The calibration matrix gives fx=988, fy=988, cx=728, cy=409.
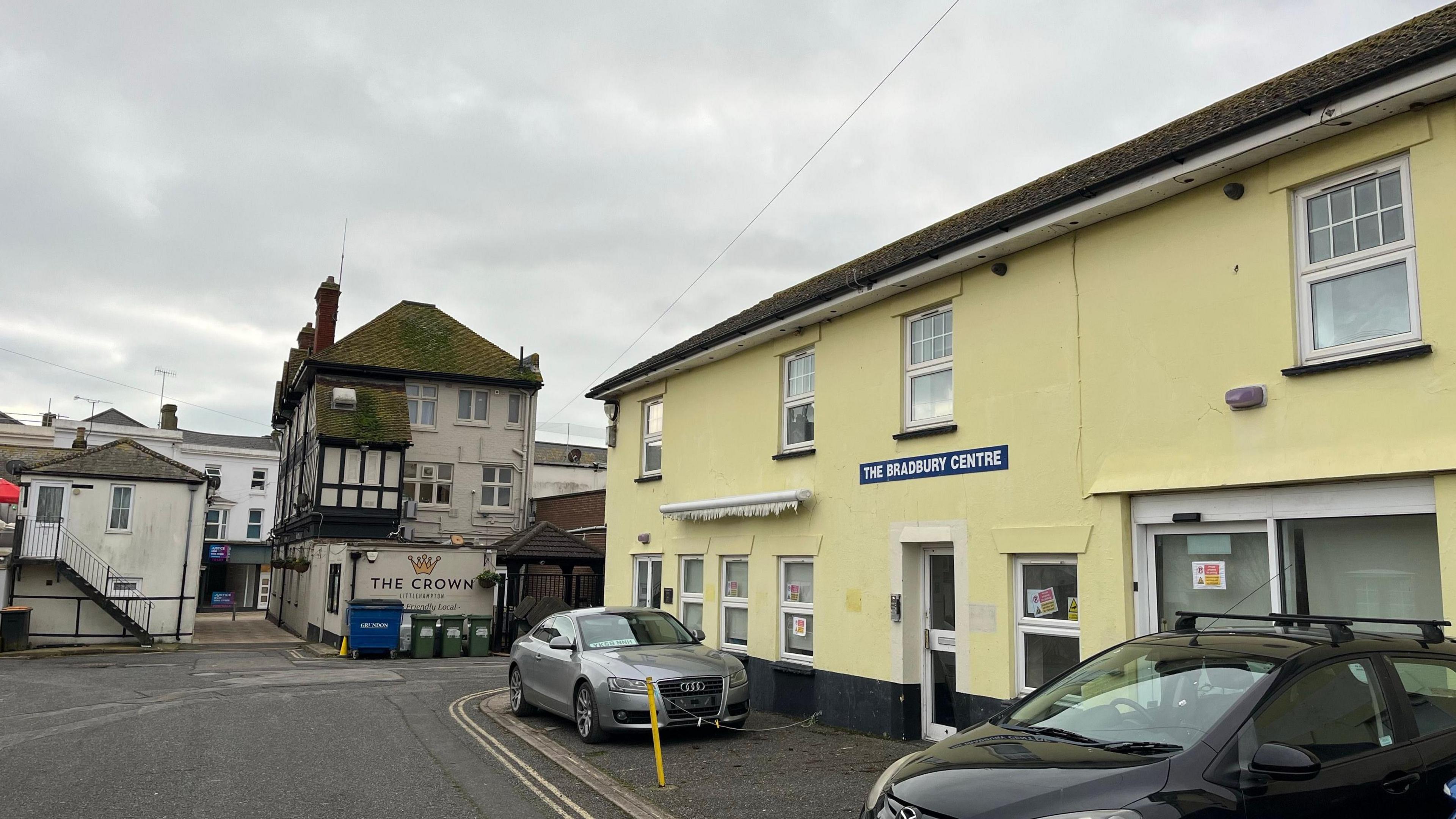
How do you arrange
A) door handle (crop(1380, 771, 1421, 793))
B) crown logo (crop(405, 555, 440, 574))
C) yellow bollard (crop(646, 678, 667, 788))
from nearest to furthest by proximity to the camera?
1. door handle (crop(1380, 771, 1421, 793))
2. yellow bollard (crop(646, 678, 667, 788))
3. crown logo (crop(405, 555, 440, 574))

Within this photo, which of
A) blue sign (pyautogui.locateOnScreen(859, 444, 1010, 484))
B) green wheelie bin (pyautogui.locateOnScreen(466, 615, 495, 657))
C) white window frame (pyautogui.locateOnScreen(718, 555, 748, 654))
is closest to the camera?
blue sign (pyautogui.locateOnScreen(859, 444, 1010, 484))

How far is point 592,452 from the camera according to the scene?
185ft

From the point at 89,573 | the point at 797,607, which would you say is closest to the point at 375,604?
the point at 89,573

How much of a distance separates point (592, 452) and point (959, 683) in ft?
155

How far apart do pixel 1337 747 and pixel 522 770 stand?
7167mm

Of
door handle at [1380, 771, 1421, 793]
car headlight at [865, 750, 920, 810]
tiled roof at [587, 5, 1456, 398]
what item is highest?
tiled roof at [587, 5, 1456, 398]

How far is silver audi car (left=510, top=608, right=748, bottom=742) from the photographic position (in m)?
10.5

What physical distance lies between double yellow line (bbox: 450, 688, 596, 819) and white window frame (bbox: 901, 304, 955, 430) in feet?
17.5

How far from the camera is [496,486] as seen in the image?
123ft

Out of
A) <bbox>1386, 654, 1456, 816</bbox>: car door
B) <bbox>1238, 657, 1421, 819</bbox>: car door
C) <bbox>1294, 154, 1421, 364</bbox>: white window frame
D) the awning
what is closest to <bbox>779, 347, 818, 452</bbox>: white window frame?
the awning

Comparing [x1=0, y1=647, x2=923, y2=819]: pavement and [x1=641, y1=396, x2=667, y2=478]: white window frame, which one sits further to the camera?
[x1=641, y1=396, x2=667, y2=478]: white window frame

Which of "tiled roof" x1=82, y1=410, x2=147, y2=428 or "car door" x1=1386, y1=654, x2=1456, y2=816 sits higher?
"tiled roof" x1=82, y1=410, x2=147, y2=428

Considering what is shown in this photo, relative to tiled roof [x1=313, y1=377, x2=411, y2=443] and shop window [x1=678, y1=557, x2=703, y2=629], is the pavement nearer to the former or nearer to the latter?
shop window [x1=678, y1=557, x2=703, y2=629]

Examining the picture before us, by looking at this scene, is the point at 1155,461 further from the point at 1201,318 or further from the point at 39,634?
the point at 39,634
